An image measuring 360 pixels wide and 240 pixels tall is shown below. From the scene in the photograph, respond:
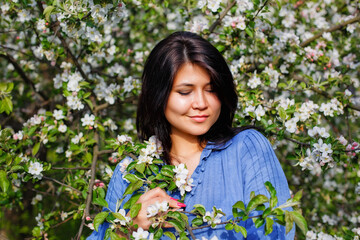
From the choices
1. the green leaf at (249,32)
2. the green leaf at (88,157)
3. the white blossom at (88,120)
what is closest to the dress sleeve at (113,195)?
the green leaf at (88,157)

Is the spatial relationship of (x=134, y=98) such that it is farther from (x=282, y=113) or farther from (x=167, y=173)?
(x=167, y=173)

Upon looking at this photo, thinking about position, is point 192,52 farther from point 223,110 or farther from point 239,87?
point 239,87

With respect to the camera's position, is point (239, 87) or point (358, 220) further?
point (358, 220)

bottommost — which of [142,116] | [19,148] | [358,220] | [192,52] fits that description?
[358,220]

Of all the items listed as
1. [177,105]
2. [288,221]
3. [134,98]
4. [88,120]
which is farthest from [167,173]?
[134,98]

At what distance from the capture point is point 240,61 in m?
2.60

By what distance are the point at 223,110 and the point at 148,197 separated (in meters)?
0.58

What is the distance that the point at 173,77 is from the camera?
67.6 inches

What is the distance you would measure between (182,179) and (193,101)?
328mm

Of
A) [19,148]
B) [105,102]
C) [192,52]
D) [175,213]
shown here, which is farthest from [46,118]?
[175,213]

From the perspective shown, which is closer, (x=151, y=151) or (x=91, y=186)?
(x=151, y=151)

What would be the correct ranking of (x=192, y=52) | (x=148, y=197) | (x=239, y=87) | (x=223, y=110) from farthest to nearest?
1. (x=239, y=87)
2. (x=223, y=110)
3. (x=192, y=52)
4. (x=148, y=197)

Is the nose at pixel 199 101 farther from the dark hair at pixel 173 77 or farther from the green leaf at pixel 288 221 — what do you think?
the green leaf at pixel 288 221

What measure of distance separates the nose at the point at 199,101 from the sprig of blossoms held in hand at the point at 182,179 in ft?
0.84
